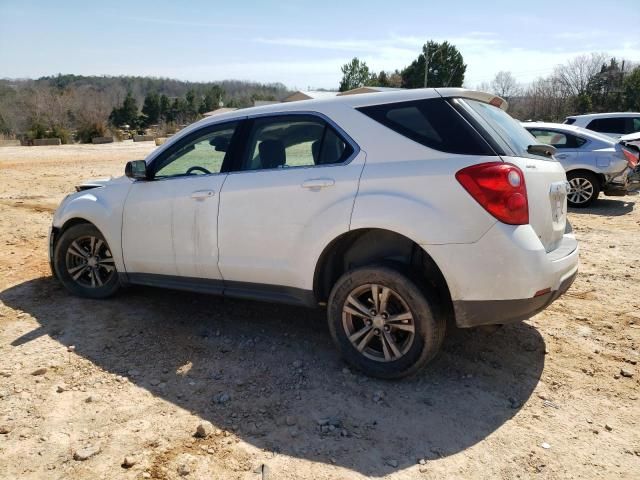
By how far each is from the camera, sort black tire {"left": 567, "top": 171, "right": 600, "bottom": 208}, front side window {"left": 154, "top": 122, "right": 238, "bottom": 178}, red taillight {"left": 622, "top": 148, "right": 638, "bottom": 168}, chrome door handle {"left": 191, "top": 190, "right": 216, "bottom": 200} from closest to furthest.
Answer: chrome door handle {"left": 191, "top": 190, "right": 216, "bottom": 200}, front side window {"left": 154, "top": 122, "right": 238, "bottom": 178}, red taillight {"left": 622, "top": 148, "right": 638, "bottom": 168}, black tire {"left": 567, "top": 171, "right": 600, "bottom": 208}

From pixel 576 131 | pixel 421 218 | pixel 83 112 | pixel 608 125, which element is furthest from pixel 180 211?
pixel 83 112

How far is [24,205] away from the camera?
9352 mm

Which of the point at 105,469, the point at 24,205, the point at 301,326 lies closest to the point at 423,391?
the point at 301,326

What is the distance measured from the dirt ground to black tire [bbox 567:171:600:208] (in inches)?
214

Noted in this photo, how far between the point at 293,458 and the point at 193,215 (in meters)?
2.08

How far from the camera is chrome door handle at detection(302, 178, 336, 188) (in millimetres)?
3305

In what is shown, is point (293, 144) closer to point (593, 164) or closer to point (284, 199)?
point (284, 199)

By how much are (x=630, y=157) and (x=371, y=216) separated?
8.57m

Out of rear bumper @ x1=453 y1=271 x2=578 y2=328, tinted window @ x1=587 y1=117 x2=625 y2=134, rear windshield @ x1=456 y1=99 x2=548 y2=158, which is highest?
tinted window @ x1=587 y1=117 x2=625 y2=134

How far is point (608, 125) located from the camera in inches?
537

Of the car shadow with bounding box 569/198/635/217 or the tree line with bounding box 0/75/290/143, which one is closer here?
the car shadow with bounding box 569/198/635/217

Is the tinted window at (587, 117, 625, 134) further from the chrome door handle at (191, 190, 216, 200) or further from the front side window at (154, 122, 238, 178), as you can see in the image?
the chrome door handle at (191, 190, 216, 200)

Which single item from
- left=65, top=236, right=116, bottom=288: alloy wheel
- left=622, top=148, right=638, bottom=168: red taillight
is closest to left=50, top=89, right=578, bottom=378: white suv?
left=65, top=236, right=116, bottom=288: alloy wheel

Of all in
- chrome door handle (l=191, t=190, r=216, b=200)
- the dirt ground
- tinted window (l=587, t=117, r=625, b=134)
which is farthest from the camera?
tinted window (l=587, t=117, r=625, b=134)
